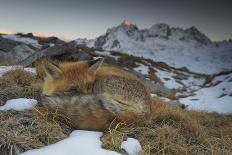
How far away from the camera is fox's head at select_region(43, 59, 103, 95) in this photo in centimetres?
524

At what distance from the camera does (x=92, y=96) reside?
15.7 feet

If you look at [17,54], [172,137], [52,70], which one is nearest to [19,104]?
[52,70]

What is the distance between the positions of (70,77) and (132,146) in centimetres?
156

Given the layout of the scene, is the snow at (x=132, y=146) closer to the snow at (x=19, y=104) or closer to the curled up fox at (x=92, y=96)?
the curled up fox at (x=92, y=96)

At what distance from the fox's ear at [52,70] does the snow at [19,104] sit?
31.9 inches

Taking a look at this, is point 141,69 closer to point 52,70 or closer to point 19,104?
point 19,104

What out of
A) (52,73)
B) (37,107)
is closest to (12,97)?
(37,107)

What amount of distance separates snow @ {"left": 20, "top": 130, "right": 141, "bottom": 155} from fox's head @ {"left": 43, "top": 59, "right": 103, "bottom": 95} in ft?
2.46

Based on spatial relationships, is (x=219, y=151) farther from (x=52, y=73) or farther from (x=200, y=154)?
(x=52, y=73)

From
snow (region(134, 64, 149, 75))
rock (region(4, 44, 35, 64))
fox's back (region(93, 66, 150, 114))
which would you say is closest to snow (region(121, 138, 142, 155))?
fox's back (region(93, 66, 150, 114))

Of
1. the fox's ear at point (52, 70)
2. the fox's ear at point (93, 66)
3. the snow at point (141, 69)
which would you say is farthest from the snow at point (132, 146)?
the snow at point (141, 69)

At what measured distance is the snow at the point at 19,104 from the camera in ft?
19.0

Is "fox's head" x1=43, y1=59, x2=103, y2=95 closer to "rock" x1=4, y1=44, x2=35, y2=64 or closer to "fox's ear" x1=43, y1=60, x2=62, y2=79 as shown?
"fox's ear" x1=43, y1=60, x2=62, y2=79

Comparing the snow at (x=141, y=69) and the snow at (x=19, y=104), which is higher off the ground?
the snow at (x=19, y=104)
